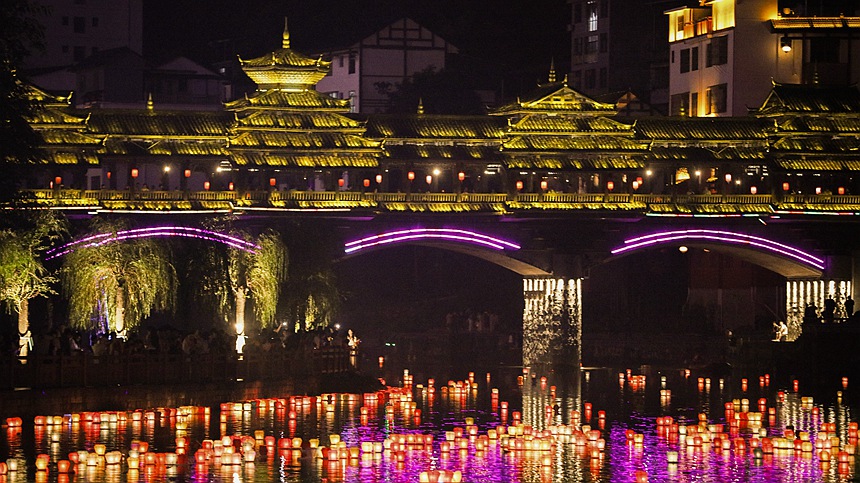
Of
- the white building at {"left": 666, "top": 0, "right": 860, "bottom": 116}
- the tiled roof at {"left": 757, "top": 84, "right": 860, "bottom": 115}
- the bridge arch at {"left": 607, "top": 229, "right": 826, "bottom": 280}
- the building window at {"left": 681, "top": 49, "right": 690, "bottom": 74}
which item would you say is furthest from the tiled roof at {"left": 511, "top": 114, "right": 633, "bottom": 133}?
the building window at {"left": 681, "top": 49, "right": 690, "bottom": 74}

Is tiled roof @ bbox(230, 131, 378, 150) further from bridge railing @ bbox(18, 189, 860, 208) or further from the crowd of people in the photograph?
the crowd of people

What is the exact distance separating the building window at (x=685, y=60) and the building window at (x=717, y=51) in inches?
88.5

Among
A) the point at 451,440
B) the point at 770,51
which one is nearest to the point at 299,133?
the point at 451,440

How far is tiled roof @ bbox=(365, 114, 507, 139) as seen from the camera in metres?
65.2

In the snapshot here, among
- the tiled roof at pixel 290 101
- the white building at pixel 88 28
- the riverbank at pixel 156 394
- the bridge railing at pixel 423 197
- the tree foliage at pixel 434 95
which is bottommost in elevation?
the riverbank at pixel 156 394

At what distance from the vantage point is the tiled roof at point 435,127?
65250 millimetres

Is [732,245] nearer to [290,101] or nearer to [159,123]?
[290,101]

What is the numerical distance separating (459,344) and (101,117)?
17229 millimetres

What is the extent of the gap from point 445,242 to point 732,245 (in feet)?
34.9

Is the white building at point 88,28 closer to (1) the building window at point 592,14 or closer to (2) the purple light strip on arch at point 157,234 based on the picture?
(1) the building window at point 592,14

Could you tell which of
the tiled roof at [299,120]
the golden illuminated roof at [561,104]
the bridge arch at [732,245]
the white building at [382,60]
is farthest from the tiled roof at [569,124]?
the white building at [382,60]

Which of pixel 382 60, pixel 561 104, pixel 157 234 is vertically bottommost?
pixel 157 234

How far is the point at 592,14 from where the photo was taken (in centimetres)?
10212

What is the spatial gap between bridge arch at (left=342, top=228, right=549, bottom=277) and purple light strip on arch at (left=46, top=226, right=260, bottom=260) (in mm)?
9529
